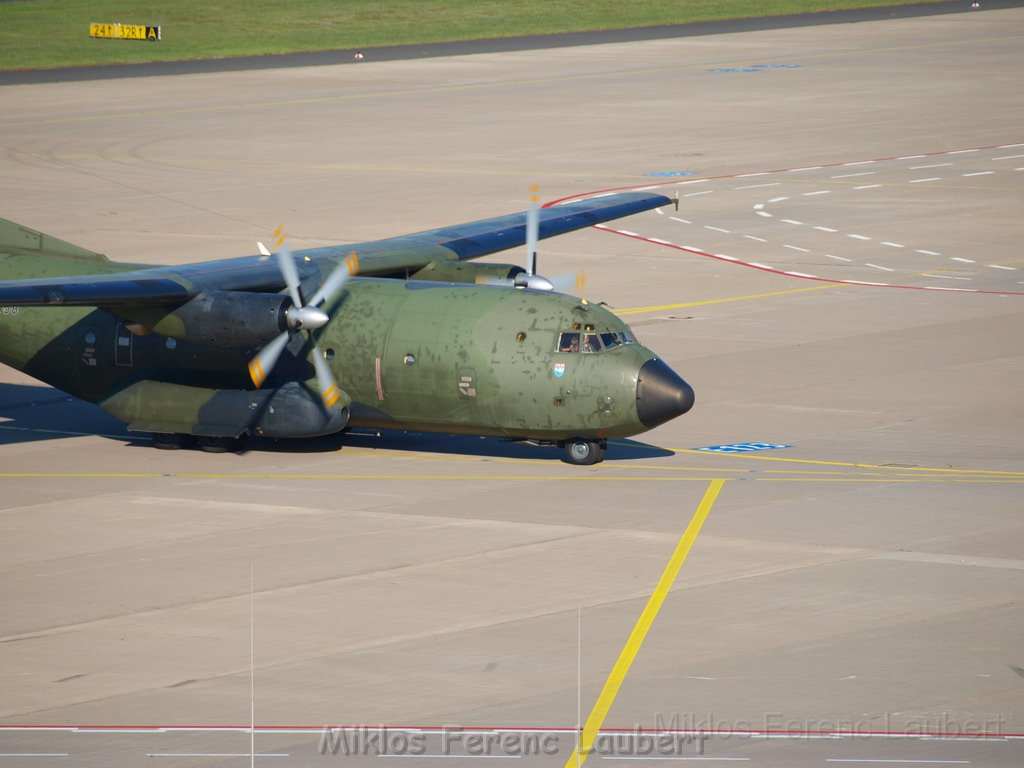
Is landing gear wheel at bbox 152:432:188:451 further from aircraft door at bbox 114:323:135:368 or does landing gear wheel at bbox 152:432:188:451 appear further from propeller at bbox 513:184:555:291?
propeller at bbox 513:184:555:291

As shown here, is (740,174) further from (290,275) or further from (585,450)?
(290,275)

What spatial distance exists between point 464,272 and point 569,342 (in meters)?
5.03

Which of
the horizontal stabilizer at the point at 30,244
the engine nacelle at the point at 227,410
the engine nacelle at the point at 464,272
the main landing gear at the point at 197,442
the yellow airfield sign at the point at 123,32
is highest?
the yellow airfield sign at the point at 123,32

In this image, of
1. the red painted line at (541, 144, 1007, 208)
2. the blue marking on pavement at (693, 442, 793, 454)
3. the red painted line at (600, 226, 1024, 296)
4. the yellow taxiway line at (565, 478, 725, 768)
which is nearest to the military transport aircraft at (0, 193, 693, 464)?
the blue marking on pavement at (693, 442, 793, 454)

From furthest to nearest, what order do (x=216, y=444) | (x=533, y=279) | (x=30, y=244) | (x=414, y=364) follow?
(x=30, y=244)
(x=216, y=444)
(x=533, y=279)
(x=414, y=364)

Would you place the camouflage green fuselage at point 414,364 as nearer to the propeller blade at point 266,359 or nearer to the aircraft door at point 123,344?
the aircraft door at point 123,344

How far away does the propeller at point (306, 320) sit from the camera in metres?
31.8

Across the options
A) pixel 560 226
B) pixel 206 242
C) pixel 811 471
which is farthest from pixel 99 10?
pixel 811 471

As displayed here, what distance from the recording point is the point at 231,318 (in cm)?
3219

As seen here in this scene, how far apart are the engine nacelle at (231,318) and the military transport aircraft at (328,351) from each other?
4 centimetres

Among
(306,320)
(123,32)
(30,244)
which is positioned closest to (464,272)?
(306,320)

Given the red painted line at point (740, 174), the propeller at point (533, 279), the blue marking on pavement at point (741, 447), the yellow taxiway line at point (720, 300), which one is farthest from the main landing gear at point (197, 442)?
the red painted line at point (740, 174)

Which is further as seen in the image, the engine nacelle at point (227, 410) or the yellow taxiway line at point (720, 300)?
the yellow taxiway line at point (720, 300)

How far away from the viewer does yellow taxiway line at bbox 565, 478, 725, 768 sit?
19.6 m
